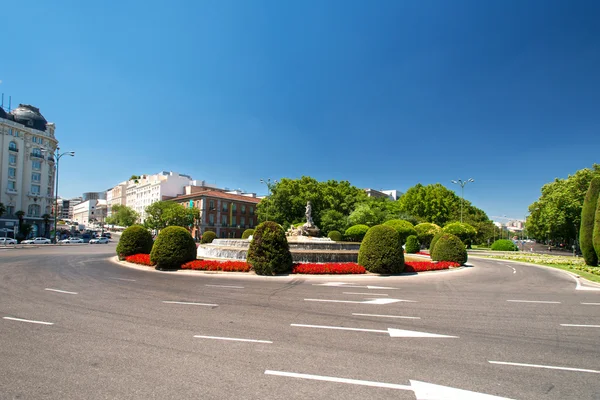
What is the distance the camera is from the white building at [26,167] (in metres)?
63.6

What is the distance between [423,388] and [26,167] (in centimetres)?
8522

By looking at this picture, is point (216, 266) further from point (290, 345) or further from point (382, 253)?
point (290, 345)

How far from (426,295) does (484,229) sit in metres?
69.1

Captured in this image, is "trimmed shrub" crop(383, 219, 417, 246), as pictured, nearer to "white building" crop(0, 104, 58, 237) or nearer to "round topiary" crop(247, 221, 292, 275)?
"round topiary" crop(247, 221, 292, 275)

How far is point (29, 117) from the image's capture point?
70.2m

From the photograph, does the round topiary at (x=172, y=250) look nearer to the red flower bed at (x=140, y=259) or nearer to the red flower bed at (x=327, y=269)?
the red flower bed at (x=140, y=259)

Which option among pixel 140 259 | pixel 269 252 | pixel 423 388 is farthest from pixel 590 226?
pixel 140 259

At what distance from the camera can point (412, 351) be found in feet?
19.3

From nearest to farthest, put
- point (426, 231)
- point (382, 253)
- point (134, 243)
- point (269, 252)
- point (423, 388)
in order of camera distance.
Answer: point (423, 388)
point (269, 252)
point (382, 253)
point (134, 243)
point (426, 231)

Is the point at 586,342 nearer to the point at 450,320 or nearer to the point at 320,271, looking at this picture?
the point at 450,320

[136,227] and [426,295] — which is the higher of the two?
[136,227]

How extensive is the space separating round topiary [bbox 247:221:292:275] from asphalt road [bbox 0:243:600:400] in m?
4.78

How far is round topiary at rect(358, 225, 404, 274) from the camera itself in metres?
17.7

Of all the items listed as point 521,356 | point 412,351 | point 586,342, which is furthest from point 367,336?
point 586,342
